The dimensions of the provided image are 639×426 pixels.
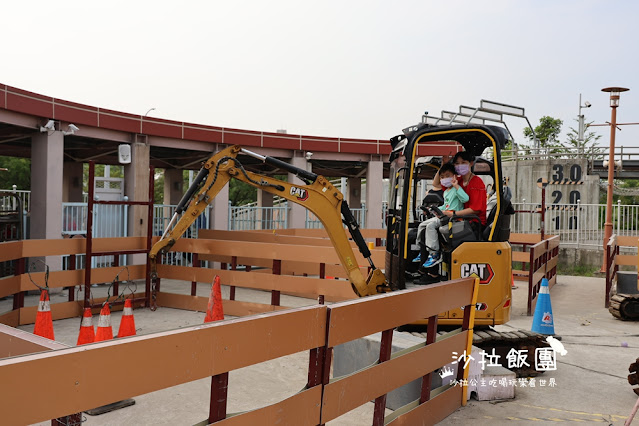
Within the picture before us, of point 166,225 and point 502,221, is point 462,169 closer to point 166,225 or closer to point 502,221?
point 502,221

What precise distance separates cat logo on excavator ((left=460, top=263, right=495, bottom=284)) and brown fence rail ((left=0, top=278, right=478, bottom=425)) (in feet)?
3.68

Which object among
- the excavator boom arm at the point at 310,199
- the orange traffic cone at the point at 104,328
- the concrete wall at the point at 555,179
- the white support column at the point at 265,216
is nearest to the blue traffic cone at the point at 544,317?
the excavator boom arm at the point at 310,199

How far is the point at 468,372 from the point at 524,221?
77.1 feet

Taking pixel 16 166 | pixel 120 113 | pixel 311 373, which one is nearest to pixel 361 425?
pixel 311 373

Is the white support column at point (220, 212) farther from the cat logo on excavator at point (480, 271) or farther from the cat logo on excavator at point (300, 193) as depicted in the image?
the cat logo on excavator at point (480, 271)

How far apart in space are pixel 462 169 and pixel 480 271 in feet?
4.23

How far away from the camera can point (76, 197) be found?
18188mm

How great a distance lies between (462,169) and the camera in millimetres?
6895

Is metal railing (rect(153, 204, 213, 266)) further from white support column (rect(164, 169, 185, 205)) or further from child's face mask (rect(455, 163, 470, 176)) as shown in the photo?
child's face mask (rect(455, 163, 470, 176))

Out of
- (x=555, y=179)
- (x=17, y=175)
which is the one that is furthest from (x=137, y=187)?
(x=17, y=175)

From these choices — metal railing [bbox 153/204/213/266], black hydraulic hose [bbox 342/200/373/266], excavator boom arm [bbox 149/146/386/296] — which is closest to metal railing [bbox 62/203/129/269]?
metal railing [bbox 153/204/213/266]

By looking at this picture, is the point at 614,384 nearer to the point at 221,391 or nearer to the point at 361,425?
the point at 361,425

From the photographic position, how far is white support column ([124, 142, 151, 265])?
1493cm

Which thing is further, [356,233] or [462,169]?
[356,233]
